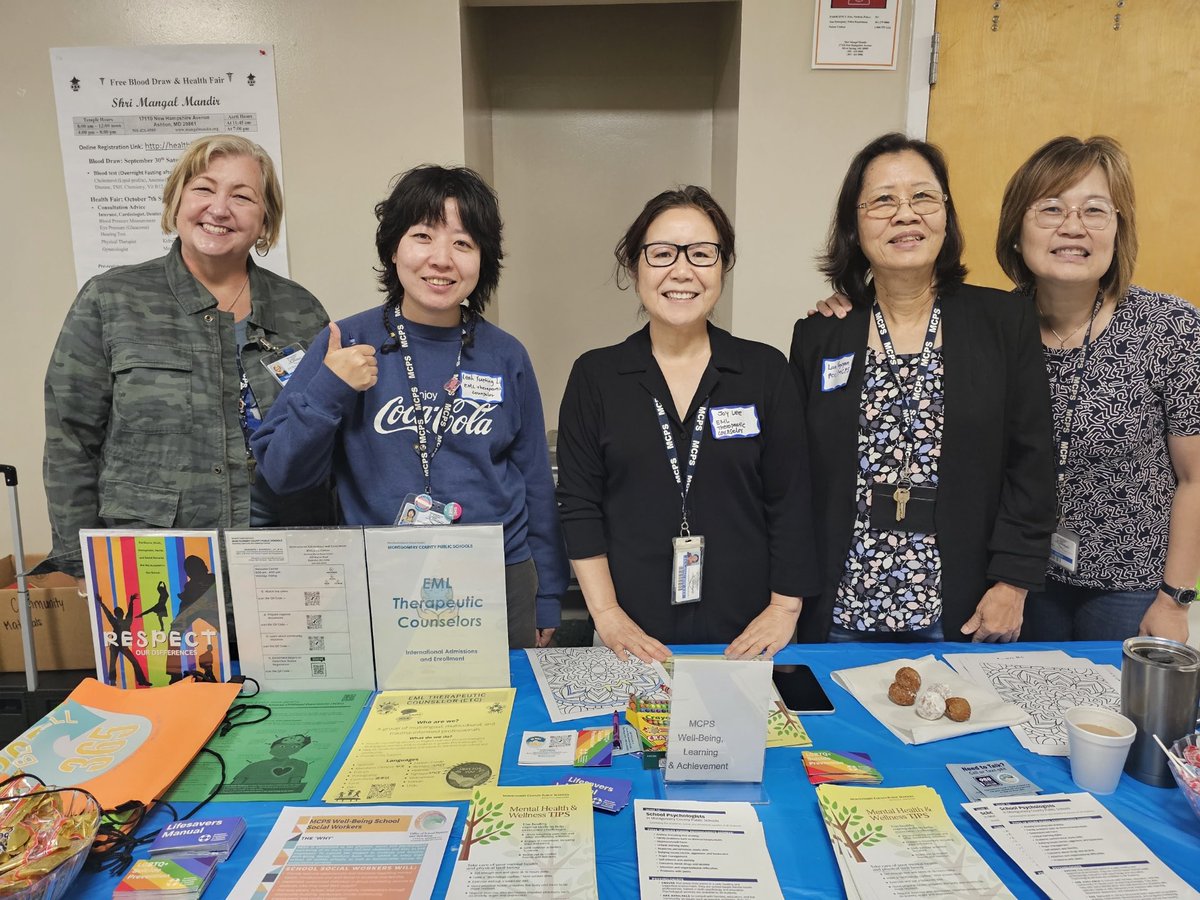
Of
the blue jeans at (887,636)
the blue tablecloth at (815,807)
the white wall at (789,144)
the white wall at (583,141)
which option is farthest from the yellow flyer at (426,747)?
the white wall at (583,141)

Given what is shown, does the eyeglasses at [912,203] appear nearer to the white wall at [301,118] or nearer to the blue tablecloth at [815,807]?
the blue tablecloth at [815,807]

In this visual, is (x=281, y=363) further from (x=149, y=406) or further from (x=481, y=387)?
(x=481, y=387)

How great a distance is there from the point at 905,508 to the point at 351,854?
1.20 meters

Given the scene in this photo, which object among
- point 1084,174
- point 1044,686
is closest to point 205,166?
point 1084,174

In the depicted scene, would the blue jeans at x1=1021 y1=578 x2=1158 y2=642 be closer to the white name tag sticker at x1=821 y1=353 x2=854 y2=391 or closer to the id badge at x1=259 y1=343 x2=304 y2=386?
the white name tag sticker at x1=821 y1=353 x2=854 y2=391

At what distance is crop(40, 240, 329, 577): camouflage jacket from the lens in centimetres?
168

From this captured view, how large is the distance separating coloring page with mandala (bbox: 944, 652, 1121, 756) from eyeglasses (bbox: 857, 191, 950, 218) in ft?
2.99

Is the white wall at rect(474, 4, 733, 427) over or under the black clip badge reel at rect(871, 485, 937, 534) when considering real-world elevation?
over

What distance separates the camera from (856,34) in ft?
8.71

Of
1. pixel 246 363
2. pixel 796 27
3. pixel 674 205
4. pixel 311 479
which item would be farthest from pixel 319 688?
pixel 796 27

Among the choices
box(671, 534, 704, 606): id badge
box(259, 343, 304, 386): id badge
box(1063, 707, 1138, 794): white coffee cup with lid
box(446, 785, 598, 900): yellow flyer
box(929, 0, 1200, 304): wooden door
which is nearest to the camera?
box(446, 785, 598, 900): yellow flyer

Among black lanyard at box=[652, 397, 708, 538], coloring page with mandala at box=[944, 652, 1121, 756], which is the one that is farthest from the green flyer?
coloring page with mandala at box=[944, 652, 1121, 756]

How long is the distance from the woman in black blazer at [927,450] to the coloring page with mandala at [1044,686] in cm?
15

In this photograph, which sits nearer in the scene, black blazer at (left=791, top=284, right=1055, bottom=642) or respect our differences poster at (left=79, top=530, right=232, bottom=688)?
respect our differences poster at (left=79, top=530, right=232, bottom=688)
